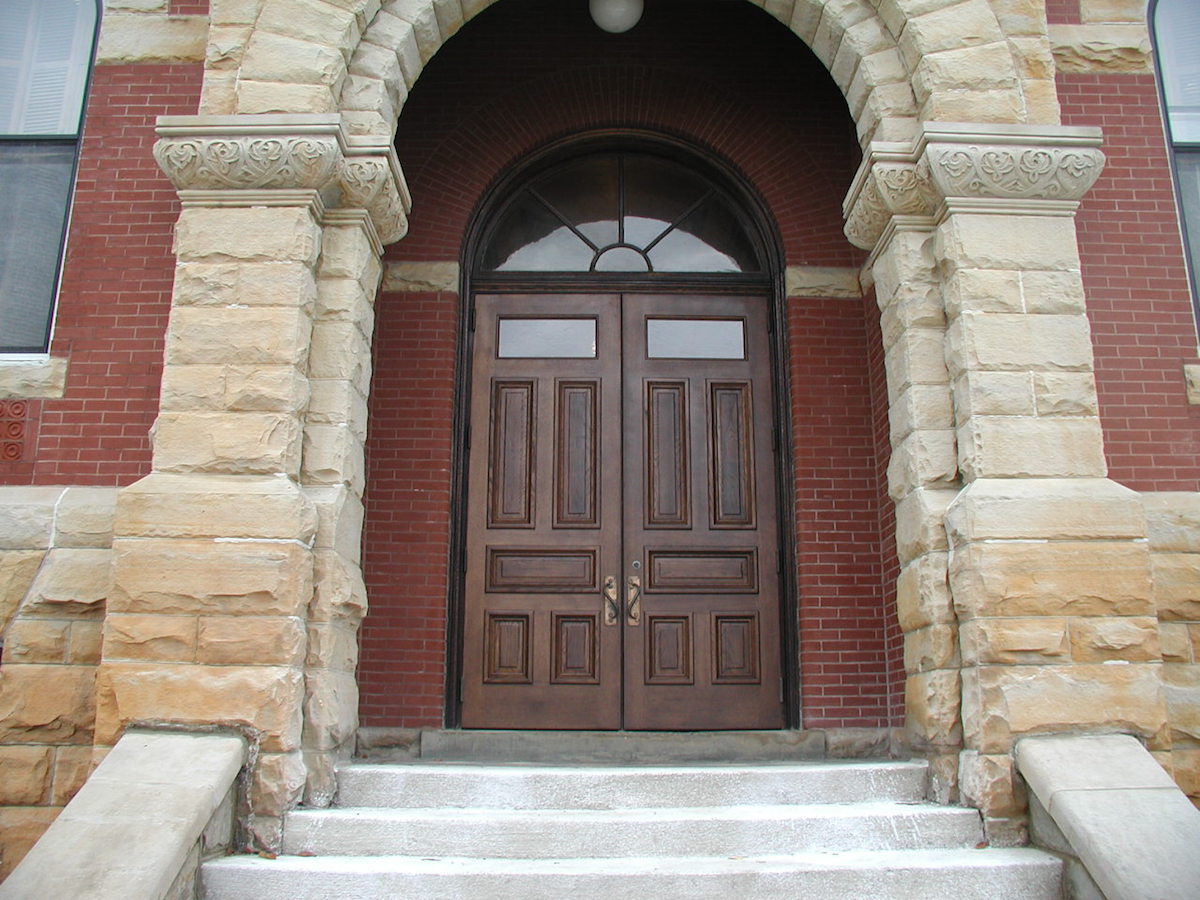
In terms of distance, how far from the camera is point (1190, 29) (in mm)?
6770

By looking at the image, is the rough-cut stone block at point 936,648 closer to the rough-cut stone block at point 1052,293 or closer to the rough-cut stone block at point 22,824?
the rough-cut stone block at point 1052,293

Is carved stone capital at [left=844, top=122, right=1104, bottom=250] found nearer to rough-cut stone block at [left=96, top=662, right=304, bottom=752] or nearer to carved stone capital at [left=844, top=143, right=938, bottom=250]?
carved stone capital at [left=844, top=143, right=938, bottom=250]

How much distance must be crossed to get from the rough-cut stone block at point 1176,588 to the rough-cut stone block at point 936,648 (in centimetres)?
128

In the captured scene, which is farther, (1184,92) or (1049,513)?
(1184,92)

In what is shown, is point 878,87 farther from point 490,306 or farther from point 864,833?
point 864,833

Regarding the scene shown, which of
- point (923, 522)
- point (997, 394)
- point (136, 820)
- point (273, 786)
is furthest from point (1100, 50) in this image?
point (136, 820)

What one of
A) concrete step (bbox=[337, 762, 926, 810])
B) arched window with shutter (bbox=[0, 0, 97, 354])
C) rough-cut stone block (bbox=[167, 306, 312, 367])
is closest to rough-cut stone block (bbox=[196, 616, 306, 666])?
concrete step (bbox=[337, 762, 926, 810])

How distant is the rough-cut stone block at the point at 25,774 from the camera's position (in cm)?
520

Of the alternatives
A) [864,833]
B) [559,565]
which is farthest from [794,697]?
[864,833]

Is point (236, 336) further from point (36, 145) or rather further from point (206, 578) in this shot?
point (36, 145)

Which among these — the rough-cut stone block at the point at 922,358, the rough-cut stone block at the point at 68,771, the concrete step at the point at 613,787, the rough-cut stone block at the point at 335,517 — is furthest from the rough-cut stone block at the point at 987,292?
the rough-cut stone block at the point at 68,771

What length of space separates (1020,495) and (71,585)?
479 cm

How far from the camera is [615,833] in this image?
4.49 m

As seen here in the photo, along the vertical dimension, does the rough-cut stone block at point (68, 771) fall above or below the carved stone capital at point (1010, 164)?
below
